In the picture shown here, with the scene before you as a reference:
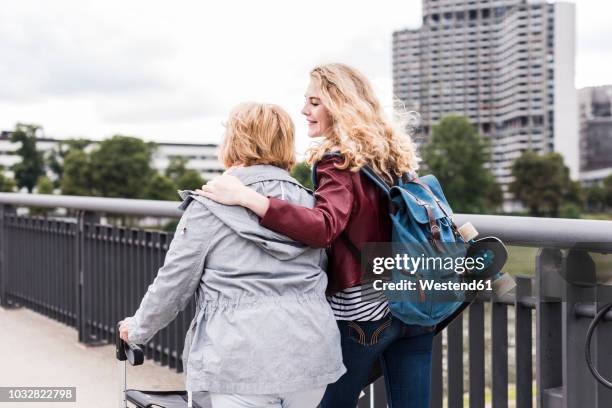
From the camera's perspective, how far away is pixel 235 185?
2176 mm

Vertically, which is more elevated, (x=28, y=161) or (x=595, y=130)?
(x=595, y=130)

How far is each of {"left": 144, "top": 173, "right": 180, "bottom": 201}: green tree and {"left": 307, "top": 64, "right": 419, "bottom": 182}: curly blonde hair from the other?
299 feet

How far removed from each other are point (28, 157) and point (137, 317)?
4390 inches

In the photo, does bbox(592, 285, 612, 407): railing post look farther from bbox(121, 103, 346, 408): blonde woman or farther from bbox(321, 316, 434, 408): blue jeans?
bbox(121, 103, 346, 408): blonde woman

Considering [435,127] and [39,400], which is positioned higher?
[435,127]

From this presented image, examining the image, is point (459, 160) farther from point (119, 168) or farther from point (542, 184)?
point (119, 168)

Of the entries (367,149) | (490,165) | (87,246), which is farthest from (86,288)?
(490,165)

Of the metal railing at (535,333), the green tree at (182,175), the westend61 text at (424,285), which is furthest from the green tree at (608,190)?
the westend61 text at (424,285)

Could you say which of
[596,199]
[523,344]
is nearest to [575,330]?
[523,344]

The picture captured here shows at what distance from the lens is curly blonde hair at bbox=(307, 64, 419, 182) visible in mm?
2227

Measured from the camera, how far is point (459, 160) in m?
92.7

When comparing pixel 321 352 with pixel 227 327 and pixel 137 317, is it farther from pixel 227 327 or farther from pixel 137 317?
pixel 137 317

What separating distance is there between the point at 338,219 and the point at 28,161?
11169 cm

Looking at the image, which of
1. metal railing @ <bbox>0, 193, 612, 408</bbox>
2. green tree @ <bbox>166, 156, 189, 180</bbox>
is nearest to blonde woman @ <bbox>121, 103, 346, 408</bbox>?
metal railing @ <bbox>0, 193, 612, 408</bbox>
